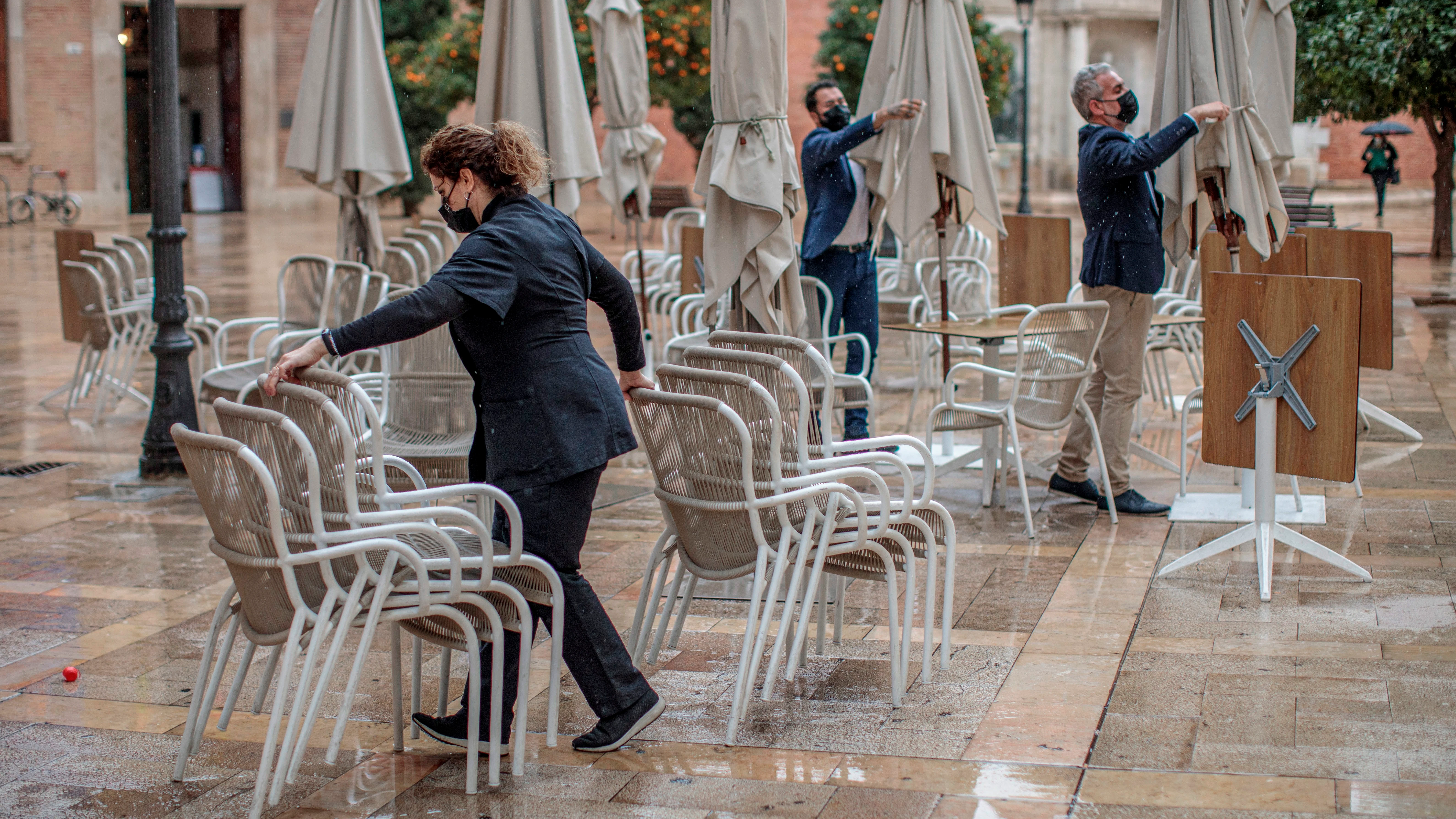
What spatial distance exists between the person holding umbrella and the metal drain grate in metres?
23.3

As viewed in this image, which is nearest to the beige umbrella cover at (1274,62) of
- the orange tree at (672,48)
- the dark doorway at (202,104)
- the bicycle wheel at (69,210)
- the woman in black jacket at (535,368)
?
the woman in black jacket at (535,368)

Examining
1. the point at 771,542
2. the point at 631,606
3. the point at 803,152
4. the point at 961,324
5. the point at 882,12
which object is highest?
the point at 882,12

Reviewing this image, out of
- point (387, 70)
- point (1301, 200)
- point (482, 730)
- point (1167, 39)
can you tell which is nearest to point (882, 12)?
point (1167, 39)

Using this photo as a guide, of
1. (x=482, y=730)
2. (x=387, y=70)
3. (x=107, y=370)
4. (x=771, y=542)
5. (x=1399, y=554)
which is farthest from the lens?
(x=107, y=370)

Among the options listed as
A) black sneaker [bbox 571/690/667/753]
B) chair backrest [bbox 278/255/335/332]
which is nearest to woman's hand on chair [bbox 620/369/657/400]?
black sneaker [bbox 571/690/667/753]

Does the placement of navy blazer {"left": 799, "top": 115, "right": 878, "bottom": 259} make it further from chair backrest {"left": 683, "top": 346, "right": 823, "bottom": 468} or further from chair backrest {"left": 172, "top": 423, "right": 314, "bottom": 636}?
chair backrest {"left": 172, "top": 423, "right": 314, "bottom": 636}

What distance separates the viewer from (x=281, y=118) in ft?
103

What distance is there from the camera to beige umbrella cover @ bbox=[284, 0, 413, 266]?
782 cm

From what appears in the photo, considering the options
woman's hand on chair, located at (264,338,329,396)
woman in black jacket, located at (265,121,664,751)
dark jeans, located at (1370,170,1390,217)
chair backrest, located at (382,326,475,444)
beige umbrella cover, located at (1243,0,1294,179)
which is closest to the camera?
woman's hand on chair, located at (264,338,329,396)

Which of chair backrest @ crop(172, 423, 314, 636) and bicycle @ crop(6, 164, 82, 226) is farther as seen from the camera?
bicycle @ crop(6, 164, 82, 226)

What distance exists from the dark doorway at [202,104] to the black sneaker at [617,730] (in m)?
29.4

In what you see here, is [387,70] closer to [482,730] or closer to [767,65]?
[767,65]

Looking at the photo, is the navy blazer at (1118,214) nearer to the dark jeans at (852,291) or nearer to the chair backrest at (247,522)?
the dark jeans at (852,291)

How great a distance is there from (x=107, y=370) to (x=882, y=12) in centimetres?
572
